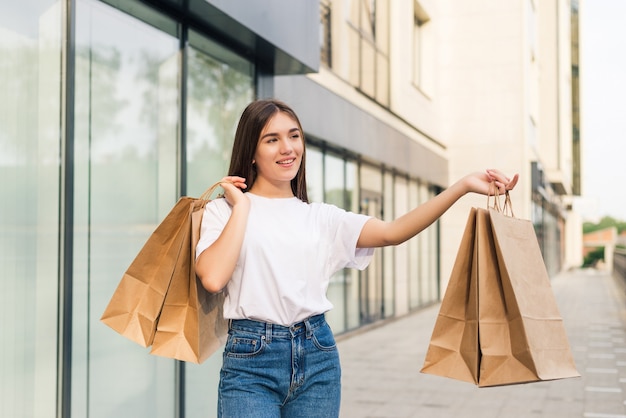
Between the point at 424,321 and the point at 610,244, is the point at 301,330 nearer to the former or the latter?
the point at 424,321

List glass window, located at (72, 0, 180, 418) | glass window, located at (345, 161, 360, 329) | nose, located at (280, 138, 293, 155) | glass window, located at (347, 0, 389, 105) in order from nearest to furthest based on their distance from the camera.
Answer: nose, located at (280, 138, 293, 155), glass window, located at (72, 0, 180, 418), glass window, located at (345, 161, 360, 329), glass window, located at (347, 0, 389, 105)

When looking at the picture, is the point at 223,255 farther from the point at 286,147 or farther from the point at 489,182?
the point at 489,182

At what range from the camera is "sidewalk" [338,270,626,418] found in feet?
23.3

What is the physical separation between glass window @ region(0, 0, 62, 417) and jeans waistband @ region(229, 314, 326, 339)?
1719 mm

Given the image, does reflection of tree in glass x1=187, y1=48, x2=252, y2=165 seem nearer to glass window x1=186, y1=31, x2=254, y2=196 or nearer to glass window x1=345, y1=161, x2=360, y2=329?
glass window x1=186, y1=31, x2=254, y2=196

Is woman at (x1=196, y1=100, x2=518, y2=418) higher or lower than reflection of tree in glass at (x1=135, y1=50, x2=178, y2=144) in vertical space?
lower

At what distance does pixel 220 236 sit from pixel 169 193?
2.93m

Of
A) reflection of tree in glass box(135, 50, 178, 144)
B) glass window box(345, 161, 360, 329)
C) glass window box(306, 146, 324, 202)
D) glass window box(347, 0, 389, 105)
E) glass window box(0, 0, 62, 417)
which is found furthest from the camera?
glass window box(347, 0, 389, 105)

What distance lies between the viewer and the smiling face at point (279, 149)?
2.71m

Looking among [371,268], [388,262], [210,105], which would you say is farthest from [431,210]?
[388,262]

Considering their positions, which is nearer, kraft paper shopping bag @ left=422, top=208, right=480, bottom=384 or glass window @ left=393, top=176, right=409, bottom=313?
kraft paper shopping bag @ left=422, top=208, right=480, bottom=384

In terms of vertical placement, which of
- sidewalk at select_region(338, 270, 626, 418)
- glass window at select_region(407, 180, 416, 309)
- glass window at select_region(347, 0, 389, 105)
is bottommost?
sidewalk at select_region(338, 270, 626, 418)

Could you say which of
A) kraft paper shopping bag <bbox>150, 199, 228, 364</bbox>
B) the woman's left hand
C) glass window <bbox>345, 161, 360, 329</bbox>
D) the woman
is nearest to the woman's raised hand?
the woman

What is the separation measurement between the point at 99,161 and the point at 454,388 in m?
4.91
